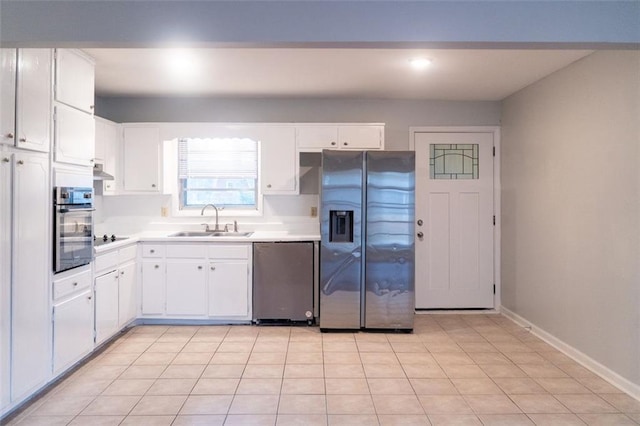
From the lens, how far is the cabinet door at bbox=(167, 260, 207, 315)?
12.9 feet

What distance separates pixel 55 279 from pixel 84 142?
1025 mm

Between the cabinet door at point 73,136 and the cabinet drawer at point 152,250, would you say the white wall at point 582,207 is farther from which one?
the cabinet door at point 73,136

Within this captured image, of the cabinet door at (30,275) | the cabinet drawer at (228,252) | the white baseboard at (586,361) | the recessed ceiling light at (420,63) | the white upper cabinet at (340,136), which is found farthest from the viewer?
the white upper cabinet at (340,136)

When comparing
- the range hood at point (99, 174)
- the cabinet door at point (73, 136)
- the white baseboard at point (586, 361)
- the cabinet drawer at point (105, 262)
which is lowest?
the white baseboard at point (586, 361)

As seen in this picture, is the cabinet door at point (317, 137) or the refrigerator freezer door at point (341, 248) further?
the cabinet door at point (317, 137)

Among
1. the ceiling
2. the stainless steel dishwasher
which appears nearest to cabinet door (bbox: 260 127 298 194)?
the ceiling

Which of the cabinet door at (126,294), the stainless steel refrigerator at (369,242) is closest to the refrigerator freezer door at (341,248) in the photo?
the stainless steel refrigerator at (369,242)

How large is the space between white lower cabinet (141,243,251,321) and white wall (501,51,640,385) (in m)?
2.69

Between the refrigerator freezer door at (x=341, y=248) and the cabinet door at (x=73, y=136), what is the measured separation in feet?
6.31

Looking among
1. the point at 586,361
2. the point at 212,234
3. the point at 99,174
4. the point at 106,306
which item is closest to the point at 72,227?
the point at 106,306

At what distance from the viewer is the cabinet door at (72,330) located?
266cm

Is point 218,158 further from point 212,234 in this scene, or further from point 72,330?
point 72,330

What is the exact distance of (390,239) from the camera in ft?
12.4

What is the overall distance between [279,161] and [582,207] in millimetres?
Result: 2715
